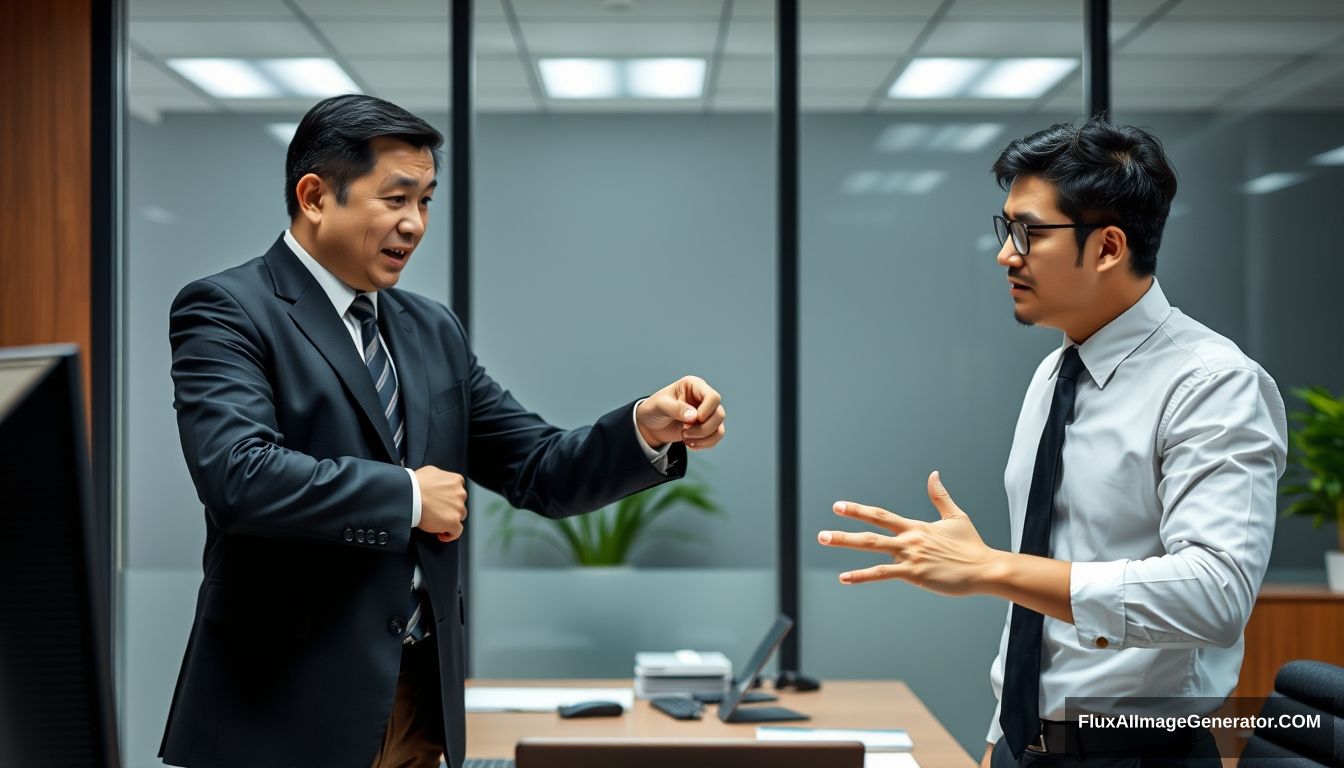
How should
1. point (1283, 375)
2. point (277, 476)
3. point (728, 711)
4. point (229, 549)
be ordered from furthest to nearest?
point (1283, 375), point (728, 711), point (229, 549), point (277, 476)

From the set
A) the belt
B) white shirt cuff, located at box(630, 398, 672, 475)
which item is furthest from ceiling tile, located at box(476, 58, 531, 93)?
the belt

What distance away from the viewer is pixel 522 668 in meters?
3.52

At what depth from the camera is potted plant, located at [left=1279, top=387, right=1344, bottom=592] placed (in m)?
3.17

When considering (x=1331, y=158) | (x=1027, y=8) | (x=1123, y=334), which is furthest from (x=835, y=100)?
(x=1123, y=334)

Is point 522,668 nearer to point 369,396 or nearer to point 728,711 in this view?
point 728,711

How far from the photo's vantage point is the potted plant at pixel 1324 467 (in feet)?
10.4

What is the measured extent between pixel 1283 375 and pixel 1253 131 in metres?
0.82

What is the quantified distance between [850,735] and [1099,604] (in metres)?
1.21

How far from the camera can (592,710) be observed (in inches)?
101

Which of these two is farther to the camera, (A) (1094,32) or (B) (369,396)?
(A) (1094,32)

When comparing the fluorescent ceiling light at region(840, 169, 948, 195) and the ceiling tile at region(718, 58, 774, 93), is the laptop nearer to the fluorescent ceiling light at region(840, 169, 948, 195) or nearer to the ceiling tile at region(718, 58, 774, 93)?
the fluorescent ceiling light at region(840, 169, 948, 195)

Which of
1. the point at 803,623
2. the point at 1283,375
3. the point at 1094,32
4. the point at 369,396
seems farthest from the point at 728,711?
the point at 1094,32

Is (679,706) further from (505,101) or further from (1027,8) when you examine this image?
(1027,8)

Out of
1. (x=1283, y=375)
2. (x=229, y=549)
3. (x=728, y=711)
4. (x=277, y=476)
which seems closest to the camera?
(x=277, y=476)
